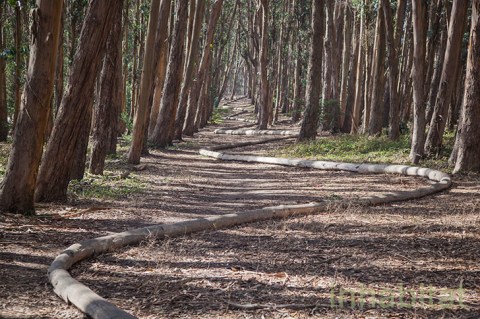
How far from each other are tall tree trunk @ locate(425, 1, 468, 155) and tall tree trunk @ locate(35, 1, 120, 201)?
8.24 meters

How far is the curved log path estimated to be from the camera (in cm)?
407

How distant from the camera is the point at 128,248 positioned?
6246 mm

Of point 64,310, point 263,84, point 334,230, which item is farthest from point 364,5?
point 64,310

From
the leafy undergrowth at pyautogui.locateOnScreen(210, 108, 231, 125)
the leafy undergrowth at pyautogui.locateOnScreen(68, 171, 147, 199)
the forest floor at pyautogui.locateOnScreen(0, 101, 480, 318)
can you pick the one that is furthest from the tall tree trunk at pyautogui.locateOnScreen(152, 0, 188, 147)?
the leafy undergrowth at pyautogui.locateOnScreen(210, 108, 231, 125)

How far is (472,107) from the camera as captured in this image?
39.3ft

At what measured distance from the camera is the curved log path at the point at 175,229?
4.07 meters

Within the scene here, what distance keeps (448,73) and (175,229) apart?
29.7 ft

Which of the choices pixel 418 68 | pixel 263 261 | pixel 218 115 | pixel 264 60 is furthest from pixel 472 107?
pixel 218 115

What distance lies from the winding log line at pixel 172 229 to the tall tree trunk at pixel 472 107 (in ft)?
2.84

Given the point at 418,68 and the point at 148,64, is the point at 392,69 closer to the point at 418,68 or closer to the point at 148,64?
the point at 418,68

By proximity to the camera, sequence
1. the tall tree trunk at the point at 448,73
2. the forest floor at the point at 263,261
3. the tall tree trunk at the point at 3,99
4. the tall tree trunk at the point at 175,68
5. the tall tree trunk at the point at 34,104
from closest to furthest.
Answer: the forest floor at the point at 263,261 < the tall tree trunk at the point at 34,104 < the tall tree trunk at the point at 448,73 < the tall tree trunk at the point at 3,99 < the tall tree trunk at the point at 175,68

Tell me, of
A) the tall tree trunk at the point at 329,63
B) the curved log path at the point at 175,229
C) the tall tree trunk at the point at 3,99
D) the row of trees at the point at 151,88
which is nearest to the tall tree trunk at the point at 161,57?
the row of trees at the point at 151,88

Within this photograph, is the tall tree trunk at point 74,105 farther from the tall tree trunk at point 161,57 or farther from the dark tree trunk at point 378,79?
the dark tree trunk at point 378,79

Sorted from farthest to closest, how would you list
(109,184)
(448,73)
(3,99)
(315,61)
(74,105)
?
(315,61)
(3,99)
(448,73)
(109,184)
(74,105)
